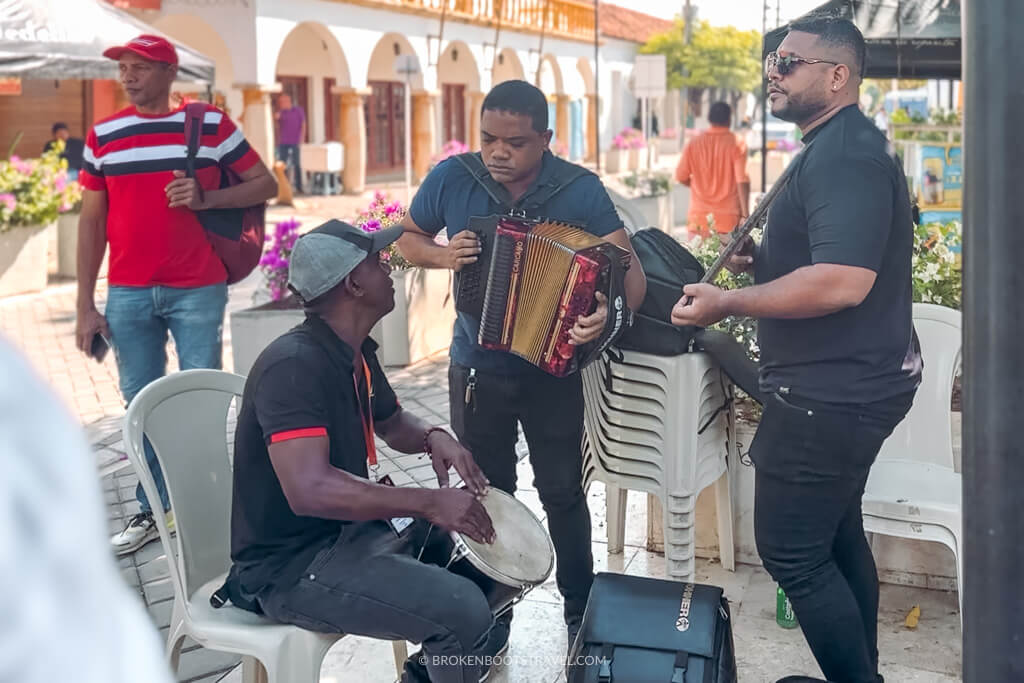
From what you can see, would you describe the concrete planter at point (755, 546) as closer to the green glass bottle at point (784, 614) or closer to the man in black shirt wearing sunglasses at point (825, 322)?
the green glass bottle at point (784, 614)

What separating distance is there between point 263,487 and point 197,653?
1290 millimetres

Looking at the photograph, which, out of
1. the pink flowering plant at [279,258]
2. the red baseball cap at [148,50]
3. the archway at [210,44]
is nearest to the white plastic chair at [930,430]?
the red baseball cap at [148,50]

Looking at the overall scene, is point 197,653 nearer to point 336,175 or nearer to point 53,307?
point 53,307

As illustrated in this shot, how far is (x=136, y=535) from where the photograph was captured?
15.4 ft

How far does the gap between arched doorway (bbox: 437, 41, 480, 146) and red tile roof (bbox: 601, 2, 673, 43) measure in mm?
7968

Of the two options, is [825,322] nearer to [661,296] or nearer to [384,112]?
[661,296]

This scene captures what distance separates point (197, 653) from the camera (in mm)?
3844

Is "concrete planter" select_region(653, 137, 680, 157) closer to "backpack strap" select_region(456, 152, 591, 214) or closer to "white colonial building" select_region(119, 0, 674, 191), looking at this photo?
"white colonial building" select_region(119, 0, 674, 191)

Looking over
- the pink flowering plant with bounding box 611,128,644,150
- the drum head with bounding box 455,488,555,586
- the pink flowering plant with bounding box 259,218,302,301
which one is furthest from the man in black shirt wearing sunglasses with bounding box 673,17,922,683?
the pink flowering plant with bounding box 611,128,644,150

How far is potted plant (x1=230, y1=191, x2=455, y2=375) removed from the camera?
6945 mm

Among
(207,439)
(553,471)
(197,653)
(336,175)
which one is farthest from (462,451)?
(336,175)

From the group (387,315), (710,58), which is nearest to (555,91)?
(710,58)

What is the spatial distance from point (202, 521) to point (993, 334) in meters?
2.27

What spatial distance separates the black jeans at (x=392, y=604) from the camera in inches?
108
